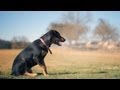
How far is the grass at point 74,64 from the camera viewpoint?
863 cm

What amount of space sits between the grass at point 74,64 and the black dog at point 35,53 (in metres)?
0.07

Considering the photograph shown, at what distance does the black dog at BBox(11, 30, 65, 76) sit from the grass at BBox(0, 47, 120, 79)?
7cm

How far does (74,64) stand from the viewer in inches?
342

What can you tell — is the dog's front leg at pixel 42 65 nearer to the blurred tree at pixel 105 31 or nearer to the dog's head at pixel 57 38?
the dog's head at pixel 57 38

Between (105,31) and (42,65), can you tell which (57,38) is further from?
(105,31)

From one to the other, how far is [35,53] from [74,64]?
69 centimetres

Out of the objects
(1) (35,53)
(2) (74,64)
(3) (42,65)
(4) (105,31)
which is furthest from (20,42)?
(4) (105,31)

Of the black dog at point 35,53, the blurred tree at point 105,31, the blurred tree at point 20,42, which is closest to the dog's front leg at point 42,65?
the black dog at point 35,53
